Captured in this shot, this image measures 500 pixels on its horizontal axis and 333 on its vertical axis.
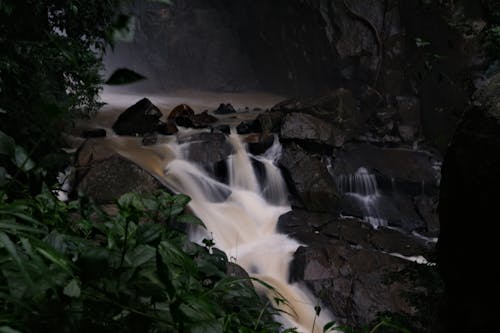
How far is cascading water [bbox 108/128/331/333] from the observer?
25.4 ft

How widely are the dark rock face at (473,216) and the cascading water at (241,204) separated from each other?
436 cm

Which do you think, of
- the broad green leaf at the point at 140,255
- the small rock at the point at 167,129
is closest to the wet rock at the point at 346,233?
the small rock at the point at 167,129

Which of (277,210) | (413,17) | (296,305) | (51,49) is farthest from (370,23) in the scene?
(51,49)

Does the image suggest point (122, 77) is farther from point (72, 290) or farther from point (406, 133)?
point (406, 133)

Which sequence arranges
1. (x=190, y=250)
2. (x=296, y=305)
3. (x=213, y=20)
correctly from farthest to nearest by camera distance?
(x=213, y=20) → (x=296, y=305) → (x=190, y=250)

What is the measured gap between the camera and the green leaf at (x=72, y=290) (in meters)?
0.94

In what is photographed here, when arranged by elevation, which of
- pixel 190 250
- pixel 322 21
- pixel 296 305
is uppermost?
pixel 322 21

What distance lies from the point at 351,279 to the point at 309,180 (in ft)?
9.83

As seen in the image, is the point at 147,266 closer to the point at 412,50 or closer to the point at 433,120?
the point at 433,120

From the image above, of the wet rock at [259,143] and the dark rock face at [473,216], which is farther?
the wet rock at [259,143]

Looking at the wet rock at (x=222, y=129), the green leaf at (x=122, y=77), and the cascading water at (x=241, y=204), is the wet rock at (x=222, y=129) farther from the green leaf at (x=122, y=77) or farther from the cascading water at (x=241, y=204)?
the green leaf at (x=122, y=77)

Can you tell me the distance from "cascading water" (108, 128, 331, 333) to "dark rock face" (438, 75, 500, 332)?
436 centimetres

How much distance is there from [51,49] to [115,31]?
199 inches

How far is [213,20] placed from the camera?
2119 cm
